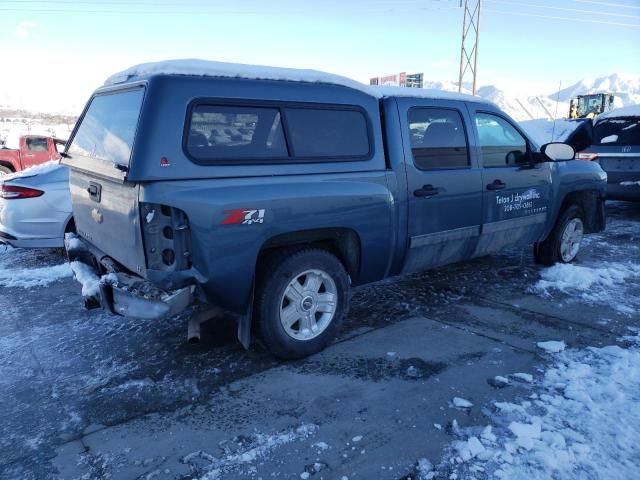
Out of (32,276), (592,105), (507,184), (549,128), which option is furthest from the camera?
(592,105)

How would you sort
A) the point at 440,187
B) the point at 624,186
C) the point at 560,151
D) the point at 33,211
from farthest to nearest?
the point at 624,186 < the point at 33,211 < the point at 560,151 < the point at 440,187

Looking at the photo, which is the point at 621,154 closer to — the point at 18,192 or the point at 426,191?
the point at 426,191

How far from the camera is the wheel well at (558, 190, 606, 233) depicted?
608 cm

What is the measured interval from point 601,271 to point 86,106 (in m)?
5.78

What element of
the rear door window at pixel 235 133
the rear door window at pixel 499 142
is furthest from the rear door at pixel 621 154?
the rear door window at pixel 235 133

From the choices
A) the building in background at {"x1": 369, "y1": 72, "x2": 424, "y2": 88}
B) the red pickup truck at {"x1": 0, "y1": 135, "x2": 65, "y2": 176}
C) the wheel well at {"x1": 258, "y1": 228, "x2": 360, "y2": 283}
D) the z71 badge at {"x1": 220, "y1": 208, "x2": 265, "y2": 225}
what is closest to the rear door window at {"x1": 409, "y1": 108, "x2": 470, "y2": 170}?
the wheel well at {"x1": 258, "y1": 228, "x2": 360, "y2": 283}

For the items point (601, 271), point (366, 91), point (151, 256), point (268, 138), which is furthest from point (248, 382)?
point (601, 271)

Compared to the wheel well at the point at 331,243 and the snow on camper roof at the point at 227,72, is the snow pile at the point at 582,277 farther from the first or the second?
the snow on camper roof at the point at 227,72

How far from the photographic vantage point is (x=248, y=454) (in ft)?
8.46

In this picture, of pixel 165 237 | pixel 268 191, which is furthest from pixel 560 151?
pixel 165 237

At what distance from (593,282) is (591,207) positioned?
121 cm

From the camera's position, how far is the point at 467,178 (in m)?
4.53

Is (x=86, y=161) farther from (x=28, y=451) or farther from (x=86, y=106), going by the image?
(x=28, y=451)

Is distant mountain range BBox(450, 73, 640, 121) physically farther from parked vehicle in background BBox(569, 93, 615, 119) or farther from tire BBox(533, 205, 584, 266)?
tire BBox(533, 205, 584, 266)
